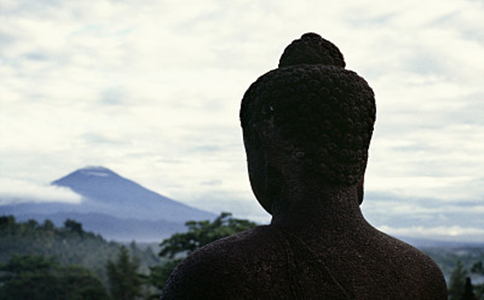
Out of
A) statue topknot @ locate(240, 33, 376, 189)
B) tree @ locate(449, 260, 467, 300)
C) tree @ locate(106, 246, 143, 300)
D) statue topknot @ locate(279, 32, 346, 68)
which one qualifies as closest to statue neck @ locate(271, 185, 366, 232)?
statue topknot @ locate(240, 33, 376, 189)

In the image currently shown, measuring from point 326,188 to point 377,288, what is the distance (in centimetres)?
90

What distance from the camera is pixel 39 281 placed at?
2416 inches

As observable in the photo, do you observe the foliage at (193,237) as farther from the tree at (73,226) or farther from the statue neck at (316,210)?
the tree at (73,226)

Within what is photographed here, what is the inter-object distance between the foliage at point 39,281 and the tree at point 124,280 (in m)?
2.18

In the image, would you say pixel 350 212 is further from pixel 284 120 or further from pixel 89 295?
pixel 89 295

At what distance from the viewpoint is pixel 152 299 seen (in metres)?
41.8

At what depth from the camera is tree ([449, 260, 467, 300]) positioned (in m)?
48.2

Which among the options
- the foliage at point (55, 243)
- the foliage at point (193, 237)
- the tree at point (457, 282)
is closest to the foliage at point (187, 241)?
the foliage at point (193, 237)

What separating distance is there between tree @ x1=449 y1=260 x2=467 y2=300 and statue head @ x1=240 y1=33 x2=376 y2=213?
46.8 m

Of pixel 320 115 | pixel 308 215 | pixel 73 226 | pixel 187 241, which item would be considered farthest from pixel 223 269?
pixel 73 226

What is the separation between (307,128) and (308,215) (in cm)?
71

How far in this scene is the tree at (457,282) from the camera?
48250 millimetres

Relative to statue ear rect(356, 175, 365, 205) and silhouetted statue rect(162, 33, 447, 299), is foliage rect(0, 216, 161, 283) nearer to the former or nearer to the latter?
statue ear rect(356, 175, 365, 205)

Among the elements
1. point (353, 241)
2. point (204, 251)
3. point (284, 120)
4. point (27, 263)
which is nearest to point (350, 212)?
point (353, 241)
